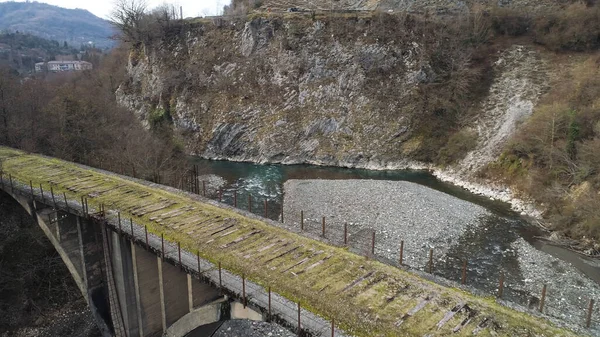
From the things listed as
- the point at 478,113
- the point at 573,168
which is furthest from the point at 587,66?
the point at 573,168

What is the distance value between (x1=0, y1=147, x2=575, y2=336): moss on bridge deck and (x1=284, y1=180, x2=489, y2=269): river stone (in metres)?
9.52

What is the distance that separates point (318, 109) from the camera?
54.0m

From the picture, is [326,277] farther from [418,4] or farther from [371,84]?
[418,4]

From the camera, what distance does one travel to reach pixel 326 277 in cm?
1160

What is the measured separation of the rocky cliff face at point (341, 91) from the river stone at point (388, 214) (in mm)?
13398

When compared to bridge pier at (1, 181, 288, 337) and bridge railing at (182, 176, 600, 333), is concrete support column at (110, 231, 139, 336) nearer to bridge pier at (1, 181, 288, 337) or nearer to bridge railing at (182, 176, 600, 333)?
bridge pier at (1, 181, 288, 337)

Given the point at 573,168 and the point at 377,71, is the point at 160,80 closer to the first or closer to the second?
the point at 377,71

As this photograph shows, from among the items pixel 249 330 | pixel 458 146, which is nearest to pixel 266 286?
pixel 249 330

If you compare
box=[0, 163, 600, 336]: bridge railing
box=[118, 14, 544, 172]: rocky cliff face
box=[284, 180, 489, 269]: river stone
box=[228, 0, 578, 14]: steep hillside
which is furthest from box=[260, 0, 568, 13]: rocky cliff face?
box=[0, 163, 600, 336]: bridge railing

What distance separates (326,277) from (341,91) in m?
45.3

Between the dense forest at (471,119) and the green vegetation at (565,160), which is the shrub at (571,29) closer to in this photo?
the dense forest at (471,119)

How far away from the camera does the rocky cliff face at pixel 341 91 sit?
49344mm

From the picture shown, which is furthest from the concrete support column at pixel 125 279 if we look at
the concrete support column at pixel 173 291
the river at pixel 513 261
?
the river at pixel 513 261

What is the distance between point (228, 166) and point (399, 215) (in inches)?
1085
